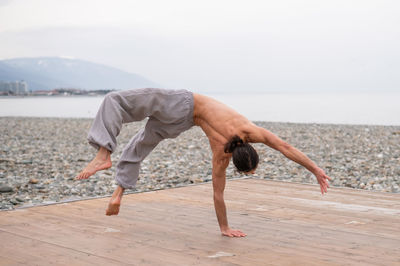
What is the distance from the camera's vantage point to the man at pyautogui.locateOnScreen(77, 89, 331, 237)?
3.75 metres

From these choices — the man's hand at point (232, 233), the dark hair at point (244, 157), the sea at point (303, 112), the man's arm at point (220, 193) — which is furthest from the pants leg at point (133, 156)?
the sea at point (303, 112)

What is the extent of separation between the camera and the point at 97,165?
3.77 m

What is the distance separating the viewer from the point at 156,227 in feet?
14.5

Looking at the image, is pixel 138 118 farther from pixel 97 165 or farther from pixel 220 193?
pixel 220 193

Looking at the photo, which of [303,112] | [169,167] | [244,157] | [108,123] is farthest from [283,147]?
[303,112]

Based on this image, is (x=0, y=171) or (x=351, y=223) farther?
(x=0, y=171)

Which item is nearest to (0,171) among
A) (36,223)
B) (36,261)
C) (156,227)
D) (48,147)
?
(48,147)

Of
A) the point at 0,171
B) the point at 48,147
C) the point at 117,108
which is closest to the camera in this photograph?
the point at 117,108

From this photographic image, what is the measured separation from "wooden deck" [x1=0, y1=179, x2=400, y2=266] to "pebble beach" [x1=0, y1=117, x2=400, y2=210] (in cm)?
97

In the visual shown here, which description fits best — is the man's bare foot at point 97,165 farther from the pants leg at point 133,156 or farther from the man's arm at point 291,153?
the man's arm at point 291,153

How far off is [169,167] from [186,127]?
19.1 feet

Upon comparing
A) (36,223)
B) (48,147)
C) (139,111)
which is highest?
(139,111)

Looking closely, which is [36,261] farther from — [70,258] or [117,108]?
[117,108]

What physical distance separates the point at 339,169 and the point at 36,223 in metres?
6.67
